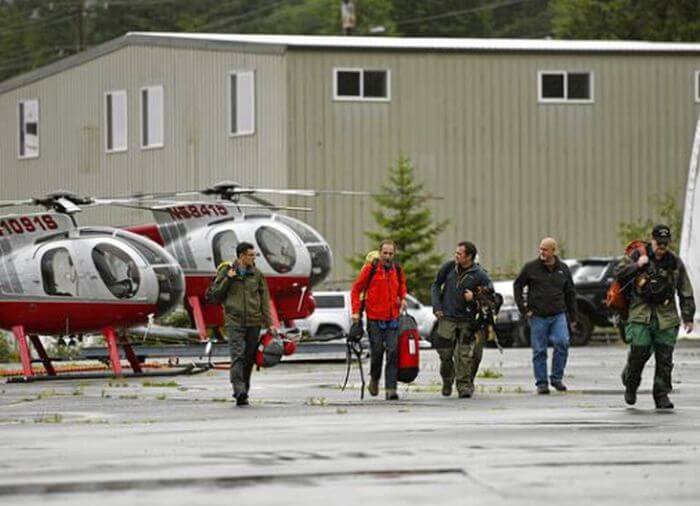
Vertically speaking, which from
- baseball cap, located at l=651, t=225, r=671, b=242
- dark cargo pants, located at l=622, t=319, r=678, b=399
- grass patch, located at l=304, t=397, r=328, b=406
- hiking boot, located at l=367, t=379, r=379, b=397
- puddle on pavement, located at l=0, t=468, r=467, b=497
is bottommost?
grass patch, located at l=304, t=397, r=328, b=406

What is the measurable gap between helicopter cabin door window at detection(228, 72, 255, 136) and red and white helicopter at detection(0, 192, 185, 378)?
20192 millimetres

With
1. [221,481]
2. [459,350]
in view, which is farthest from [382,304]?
[221,481]

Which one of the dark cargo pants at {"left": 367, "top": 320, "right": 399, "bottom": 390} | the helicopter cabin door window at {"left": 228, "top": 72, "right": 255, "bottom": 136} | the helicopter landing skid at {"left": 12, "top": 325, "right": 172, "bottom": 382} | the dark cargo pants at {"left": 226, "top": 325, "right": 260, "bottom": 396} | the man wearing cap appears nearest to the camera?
the man wearing cap

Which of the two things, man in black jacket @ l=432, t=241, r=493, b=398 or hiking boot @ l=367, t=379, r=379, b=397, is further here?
man in black jacket @ l=432, t=241, r=493, b=398

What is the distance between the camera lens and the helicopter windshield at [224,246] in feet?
111

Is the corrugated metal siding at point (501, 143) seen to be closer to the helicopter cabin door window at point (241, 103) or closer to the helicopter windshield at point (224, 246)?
the helicopter cabin door window at point (241, 103)

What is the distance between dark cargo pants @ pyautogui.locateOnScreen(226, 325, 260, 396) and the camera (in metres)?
22.5

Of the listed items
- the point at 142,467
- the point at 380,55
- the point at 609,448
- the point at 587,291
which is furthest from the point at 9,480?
the point at 380,55

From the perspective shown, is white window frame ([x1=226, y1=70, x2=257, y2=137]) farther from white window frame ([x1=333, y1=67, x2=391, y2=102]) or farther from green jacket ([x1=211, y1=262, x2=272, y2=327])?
green jacket ([x1=211, y1=262, x2=272, y2=327])

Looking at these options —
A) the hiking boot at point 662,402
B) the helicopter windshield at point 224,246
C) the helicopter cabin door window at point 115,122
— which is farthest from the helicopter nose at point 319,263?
the helicopter cabin door window at point 115,122

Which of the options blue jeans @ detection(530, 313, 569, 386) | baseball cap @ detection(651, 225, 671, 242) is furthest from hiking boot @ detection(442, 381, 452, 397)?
baseball cap @ detection(651, 225, 671, 242)

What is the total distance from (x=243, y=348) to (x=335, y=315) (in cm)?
2024

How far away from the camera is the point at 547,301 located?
23.9 m

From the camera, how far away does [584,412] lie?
20.2 meters
